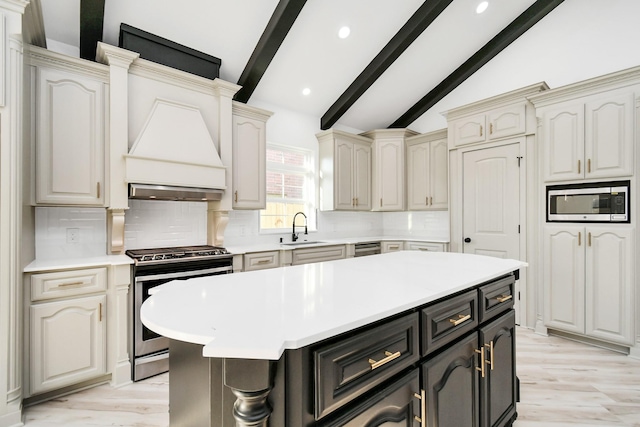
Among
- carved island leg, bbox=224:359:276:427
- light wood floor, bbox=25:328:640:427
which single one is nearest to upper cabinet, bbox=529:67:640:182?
light wood floor, bbox=25:328:640:427

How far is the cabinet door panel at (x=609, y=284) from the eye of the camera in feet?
9.25

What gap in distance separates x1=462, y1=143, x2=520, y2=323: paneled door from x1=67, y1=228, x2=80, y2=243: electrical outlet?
423 centimetres

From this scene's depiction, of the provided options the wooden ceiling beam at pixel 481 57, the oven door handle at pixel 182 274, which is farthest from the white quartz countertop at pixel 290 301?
the wooden ceiling beam at pixel 481 57

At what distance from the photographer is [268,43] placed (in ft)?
10.7

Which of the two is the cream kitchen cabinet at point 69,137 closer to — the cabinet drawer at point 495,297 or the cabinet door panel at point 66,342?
the cabinet door panel at point 66,342

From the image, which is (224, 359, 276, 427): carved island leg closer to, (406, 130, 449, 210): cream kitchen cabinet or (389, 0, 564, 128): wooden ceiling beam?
(406, 130, 449, 210): cream kitchen cabinet

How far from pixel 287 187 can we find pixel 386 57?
7.09ft

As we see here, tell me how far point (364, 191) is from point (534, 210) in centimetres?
228

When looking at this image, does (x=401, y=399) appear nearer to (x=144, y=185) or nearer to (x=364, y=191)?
(x=144, y=185)

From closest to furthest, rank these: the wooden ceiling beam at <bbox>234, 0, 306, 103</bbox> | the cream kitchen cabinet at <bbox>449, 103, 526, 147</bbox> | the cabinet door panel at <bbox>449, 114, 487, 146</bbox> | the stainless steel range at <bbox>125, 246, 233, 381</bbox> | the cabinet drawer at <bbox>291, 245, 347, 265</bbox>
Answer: the stainless steel range at <bbox>125, 246, 233, 381</bbox>
the wooden ceiling beam at <bbox>234, 0, 306, 103</bbox>
the cream kitchen cabinet at <bbox>449, 103, 526, 147</bbox>
the cabinet drawer at <bbox>291, 245, 347, 265</bbox>
the cabinet door panel at <bbox>449, 114, 487, 146</bbox>

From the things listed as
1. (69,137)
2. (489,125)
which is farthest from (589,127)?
(69,137)

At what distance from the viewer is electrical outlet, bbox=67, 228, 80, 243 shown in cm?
269

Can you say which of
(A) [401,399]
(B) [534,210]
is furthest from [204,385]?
(B) [534,210]

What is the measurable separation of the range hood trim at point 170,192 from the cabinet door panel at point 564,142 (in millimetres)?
3449
